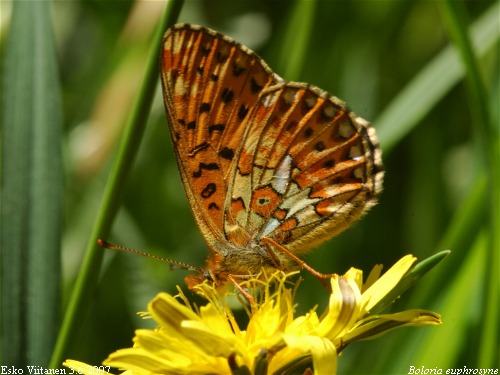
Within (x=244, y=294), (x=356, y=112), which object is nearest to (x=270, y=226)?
(x=244, y=294)

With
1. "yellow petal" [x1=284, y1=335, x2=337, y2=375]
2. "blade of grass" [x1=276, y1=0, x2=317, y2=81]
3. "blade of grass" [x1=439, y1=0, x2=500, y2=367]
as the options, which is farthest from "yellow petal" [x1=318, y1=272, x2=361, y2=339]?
"blade of grass" [x1=276, y1=0, x2=317, y2=81]

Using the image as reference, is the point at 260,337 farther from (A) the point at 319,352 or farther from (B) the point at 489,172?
(B) the point at 489,172

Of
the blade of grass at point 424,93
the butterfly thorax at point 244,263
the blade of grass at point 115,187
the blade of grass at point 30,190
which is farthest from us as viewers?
the blade of grass at point 424,93

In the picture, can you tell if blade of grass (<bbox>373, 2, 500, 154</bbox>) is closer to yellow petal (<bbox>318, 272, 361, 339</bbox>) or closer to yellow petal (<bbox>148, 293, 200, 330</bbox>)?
yellow petal (<bbox>318, 272, 361, 339</bbox>)

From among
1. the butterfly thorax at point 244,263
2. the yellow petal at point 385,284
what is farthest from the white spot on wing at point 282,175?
the yellow petal at point 385,284

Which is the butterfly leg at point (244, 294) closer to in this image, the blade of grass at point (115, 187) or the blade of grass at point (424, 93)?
the blade of grass at point (115, 187)

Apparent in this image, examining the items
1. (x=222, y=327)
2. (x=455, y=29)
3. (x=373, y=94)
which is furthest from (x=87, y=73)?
(x=222, y=327)

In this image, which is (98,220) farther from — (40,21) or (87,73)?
(87,73)
